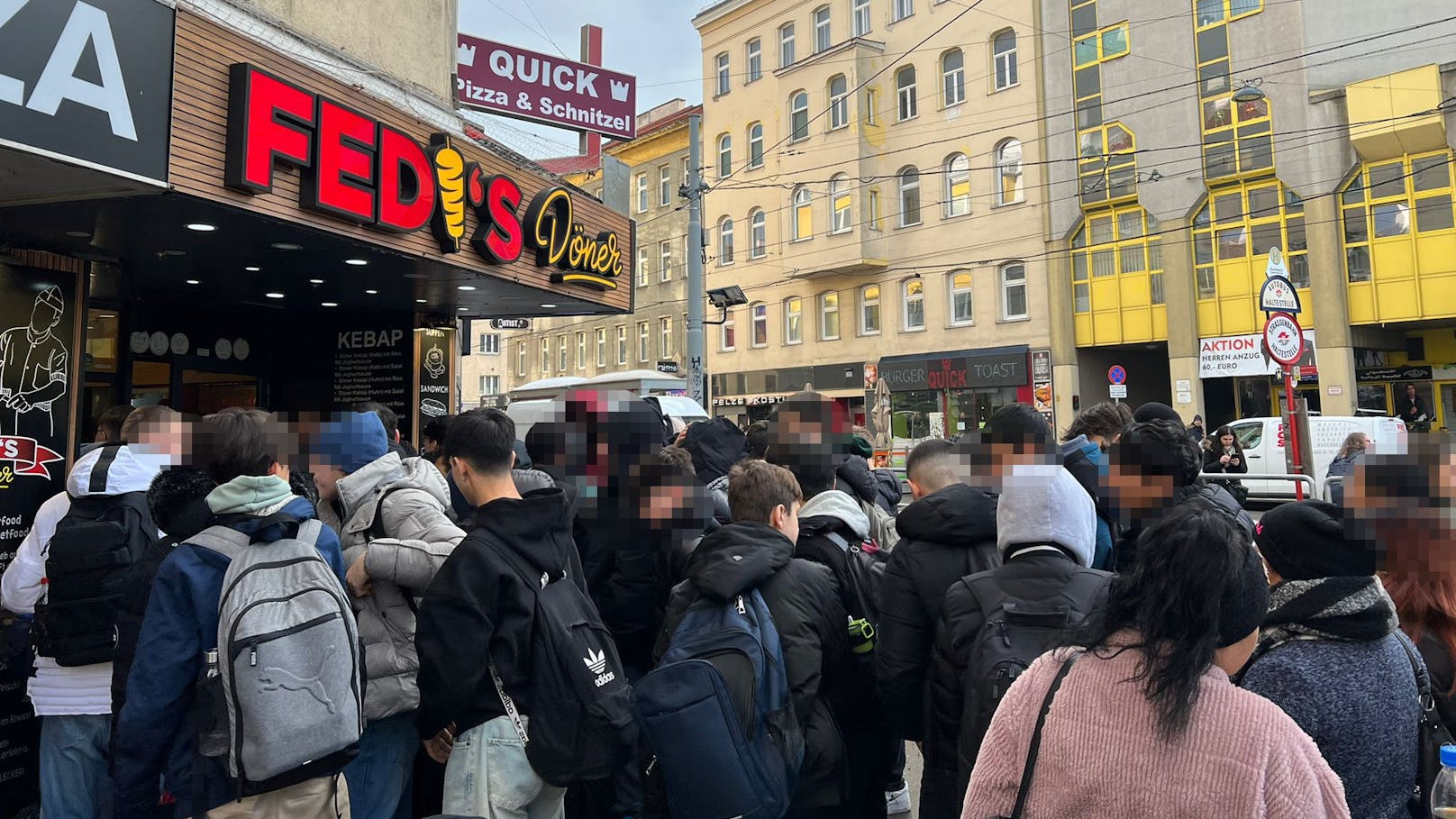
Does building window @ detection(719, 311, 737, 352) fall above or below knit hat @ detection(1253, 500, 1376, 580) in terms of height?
above

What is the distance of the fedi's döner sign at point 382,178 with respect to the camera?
5273 millimetres

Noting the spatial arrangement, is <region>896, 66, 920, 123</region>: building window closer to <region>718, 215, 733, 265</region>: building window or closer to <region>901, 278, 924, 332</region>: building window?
<region>901, 278, 924, 332</region>: building window

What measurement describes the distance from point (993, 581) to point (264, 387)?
1024 cm

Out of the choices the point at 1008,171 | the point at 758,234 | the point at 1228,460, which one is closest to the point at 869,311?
the point at 758,234

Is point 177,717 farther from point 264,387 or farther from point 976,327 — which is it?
point 976,327

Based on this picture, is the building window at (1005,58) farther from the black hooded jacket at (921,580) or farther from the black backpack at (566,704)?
the black backpack at (566,704)

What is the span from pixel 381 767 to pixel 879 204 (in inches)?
1134

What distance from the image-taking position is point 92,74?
→ 4363mm

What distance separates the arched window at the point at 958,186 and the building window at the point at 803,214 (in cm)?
504

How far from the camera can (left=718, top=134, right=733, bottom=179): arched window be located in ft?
114

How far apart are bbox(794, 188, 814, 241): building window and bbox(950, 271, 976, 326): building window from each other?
5.69m

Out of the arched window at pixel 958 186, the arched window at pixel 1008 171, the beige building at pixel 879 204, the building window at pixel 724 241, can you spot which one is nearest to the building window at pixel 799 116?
the beige building at pixel 879 204

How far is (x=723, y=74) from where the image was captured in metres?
35.4

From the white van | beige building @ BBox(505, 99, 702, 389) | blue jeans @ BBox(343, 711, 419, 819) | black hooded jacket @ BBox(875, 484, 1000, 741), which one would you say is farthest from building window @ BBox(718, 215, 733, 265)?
blue jeans @ BBox(343, 711, 419, 819)
